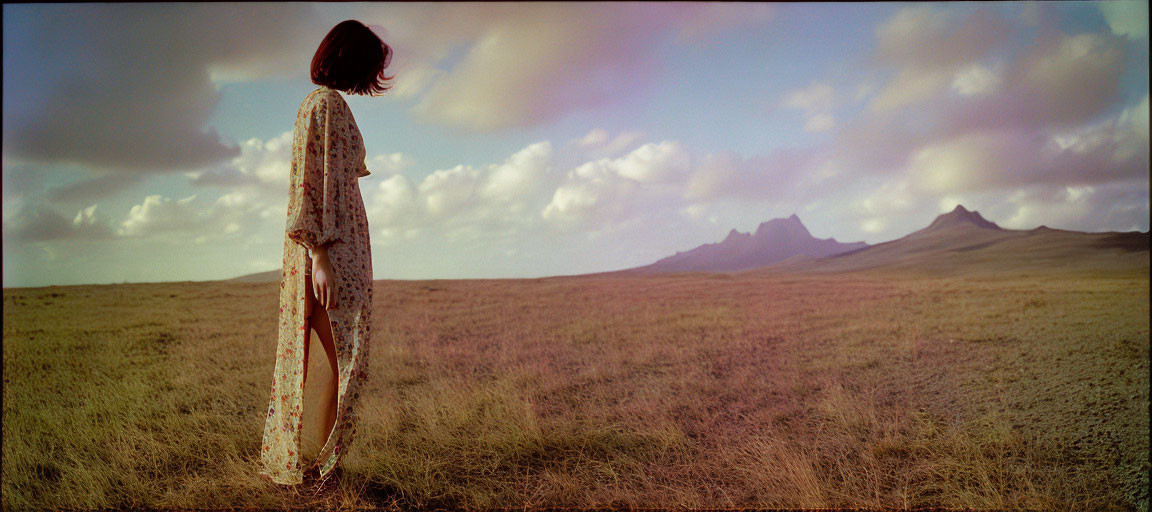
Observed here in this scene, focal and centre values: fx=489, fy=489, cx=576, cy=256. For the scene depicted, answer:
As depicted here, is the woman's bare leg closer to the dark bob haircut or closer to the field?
the field

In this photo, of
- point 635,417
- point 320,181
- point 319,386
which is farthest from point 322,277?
point 635,417

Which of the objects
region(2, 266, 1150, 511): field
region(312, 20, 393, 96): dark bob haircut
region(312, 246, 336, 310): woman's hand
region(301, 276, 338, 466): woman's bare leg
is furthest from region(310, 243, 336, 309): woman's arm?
region(2, 266, 1150, 511): field

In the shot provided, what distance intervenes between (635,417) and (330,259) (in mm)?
2864

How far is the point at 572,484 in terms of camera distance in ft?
9.70

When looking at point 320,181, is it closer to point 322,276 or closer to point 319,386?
point 322,276

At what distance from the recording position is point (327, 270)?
253cm

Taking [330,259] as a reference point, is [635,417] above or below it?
below

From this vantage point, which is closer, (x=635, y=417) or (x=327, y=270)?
(x=327, y=270)

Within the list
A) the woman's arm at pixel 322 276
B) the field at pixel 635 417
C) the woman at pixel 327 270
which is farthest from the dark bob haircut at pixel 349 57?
the field at pixel 635 417

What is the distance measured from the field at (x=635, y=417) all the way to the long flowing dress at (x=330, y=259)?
0.34 metres

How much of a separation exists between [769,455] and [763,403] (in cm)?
167

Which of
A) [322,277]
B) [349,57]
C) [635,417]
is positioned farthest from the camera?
[635,417]

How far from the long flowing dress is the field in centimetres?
34

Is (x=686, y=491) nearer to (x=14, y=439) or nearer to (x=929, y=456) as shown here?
(x=929, y=456)
